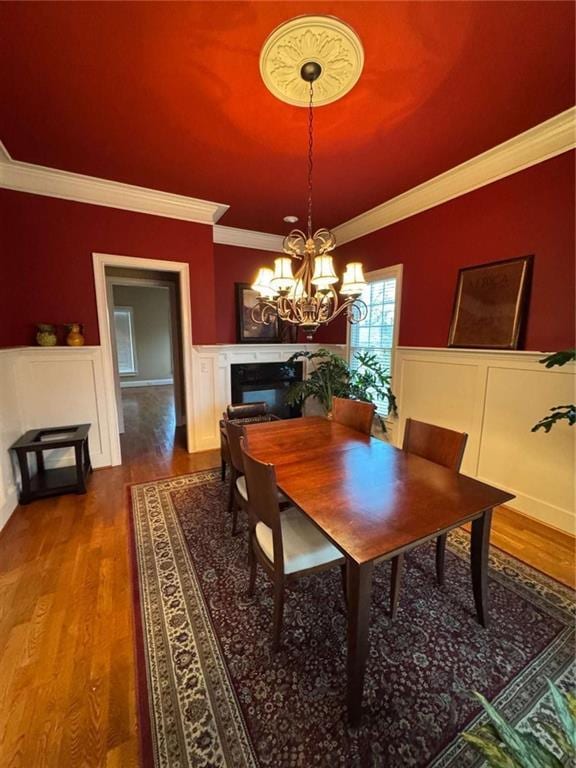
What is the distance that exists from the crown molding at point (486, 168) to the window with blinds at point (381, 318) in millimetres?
588

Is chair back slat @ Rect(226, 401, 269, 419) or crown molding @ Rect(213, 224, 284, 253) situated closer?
chair back slat @ Rect(226, 401, 269, 419)

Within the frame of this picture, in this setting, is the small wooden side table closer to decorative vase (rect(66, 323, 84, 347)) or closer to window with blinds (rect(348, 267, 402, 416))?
decorative vase (rect(66, 323, 84, 347))

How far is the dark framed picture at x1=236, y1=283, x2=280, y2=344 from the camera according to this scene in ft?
14.4

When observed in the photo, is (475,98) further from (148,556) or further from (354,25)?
(148,556)

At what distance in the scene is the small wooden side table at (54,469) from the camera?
8.41ft

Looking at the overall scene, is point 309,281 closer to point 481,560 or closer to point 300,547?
point 300,547

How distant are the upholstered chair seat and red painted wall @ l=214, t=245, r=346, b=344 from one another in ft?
10.6

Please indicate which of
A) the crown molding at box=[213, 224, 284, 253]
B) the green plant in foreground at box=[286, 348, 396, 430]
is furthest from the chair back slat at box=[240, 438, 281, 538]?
the crown molding at box=[213, 224, 284, 253]

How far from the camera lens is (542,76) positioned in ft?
5.69

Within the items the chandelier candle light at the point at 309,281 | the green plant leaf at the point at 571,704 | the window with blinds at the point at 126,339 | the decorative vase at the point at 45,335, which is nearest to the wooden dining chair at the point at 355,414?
the chandelier candle light at the point at 309,281

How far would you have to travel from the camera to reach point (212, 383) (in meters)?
3.91

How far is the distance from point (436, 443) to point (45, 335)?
3390 millimetres

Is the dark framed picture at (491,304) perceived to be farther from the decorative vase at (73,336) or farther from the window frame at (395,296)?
the decorative vase at (73,336)

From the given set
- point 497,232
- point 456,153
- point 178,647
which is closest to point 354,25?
point 456,153
